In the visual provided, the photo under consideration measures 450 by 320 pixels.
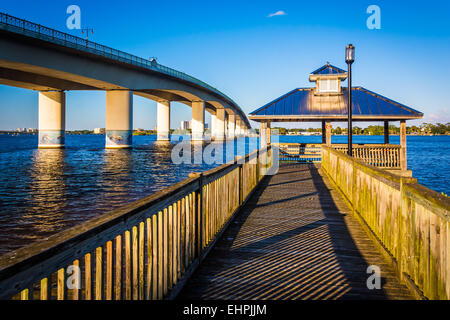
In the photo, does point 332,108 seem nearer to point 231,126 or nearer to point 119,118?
point 119,118

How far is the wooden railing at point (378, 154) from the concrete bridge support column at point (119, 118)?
3476 centimetres

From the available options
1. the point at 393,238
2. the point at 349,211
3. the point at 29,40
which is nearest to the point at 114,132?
the point at 29,40

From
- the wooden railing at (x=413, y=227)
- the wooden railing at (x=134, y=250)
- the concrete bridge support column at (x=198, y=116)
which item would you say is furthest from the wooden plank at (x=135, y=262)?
the concrete bridge support column at (x=198, y=116)

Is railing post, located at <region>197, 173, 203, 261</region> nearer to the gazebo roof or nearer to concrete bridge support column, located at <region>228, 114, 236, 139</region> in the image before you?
the gazebo roof

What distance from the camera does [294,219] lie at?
25.2ft

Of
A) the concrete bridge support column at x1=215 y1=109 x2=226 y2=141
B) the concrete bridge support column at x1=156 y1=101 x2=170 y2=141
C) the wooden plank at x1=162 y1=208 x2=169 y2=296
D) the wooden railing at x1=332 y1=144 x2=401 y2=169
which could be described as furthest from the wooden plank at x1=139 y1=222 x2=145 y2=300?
the concrete bridge support column at x1=215 y1=109 x2=226 y2=141

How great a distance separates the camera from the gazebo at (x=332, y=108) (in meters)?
21.7

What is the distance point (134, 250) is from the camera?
3.03m

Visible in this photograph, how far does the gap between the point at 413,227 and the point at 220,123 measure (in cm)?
9072

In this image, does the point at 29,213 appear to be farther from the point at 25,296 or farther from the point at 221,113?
the point at 221,113

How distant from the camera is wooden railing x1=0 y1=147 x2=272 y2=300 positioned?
1.87m

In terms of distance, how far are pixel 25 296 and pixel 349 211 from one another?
782cm

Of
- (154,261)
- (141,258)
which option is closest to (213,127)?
(154,261)

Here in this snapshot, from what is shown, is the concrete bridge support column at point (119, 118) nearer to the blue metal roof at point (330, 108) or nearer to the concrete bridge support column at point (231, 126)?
the blue metal roof at point (330, 108)
